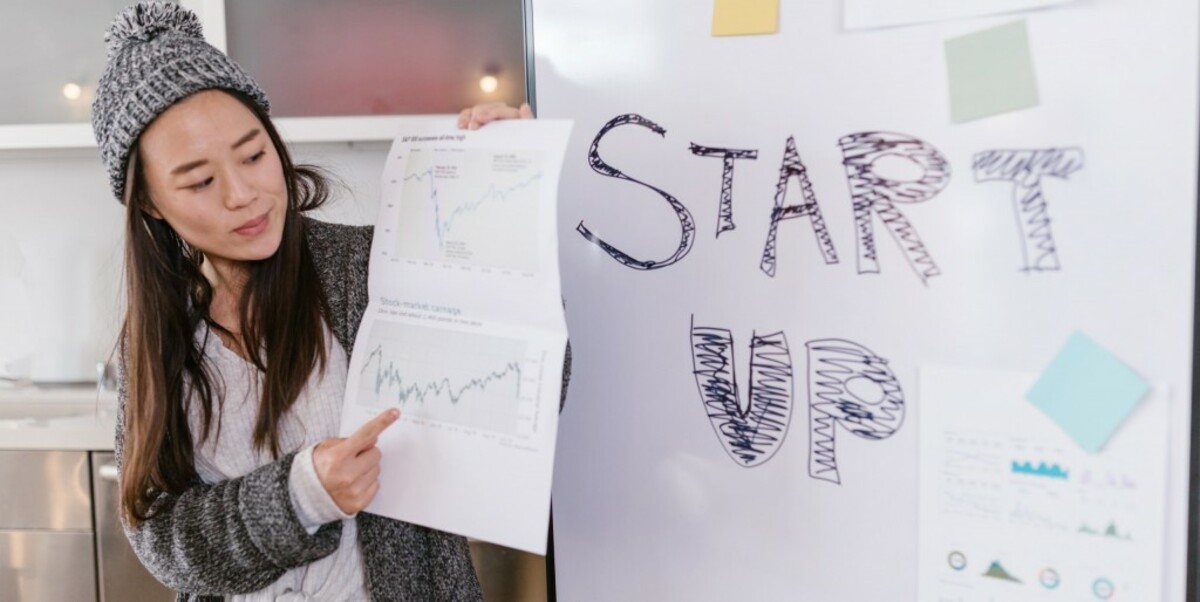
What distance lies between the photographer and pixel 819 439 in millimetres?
811

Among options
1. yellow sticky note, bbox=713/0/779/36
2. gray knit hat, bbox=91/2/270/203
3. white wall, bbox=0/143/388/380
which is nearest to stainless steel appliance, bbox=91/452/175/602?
white wall, bbox=0/143/388/380

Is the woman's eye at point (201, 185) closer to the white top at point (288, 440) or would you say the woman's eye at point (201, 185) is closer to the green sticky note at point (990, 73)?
the white top at point (288, 440)

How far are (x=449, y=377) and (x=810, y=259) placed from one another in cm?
37

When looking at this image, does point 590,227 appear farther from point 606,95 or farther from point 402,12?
point 402,12

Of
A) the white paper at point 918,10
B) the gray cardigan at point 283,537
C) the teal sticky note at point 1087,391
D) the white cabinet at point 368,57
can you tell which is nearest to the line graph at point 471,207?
the gray cardigan at point 283,537

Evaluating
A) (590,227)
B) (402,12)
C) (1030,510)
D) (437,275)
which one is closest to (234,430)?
(437,275)

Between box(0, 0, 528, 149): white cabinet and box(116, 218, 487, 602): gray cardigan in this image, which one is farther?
box(0, 0, 528, 149): white cabinet

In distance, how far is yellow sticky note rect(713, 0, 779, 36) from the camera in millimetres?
801

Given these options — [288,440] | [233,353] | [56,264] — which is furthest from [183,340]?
[56,264]

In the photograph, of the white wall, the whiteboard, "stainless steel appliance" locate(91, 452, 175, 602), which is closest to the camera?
the whiteboard

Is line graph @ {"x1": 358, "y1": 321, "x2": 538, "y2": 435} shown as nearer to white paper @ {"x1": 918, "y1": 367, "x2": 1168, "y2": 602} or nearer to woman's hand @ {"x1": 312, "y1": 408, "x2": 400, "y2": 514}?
woman's hand @ {"x1": 312, "y1": 408, "x2": 400, "y2": 514}

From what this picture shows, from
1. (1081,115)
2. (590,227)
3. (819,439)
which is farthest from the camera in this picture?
(590,227)

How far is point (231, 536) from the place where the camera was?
31.3 inches

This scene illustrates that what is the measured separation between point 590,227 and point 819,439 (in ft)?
1.10
